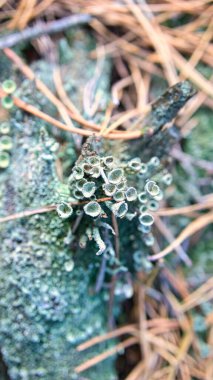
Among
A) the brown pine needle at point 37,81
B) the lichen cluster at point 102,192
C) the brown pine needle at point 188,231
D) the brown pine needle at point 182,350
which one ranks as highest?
the brown pine needle at point 37,81

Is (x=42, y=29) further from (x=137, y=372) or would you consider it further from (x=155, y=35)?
(x=137, y=372)

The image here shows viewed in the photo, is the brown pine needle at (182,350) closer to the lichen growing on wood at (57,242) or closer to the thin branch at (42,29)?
the lichen growing on wood at (57,242)

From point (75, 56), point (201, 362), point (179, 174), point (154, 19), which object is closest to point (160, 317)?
point (201, 362)

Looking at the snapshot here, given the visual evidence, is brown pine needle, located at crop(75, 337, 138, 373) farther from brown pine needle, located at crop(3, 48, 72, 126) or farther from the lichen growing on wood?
brown pine needle, located at crop(3, 48, 72, 126)

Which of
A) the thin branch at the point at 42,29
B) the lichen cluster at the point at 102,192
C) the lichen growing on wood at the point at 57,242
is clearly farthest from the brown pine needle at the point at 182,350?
the thin branch at the point at 42,29

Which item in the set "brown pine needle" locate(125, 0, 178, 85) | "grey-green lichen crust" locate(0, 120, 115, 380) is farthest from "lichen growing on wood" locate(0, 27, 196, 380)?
"brown pine needle" locate(125, 0, 178, 85)

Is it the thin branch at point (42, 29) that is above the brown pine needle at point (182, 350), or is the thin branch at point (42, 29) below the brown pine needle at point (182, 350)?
above

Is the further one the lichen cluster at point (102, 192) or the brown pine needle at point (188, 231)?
the brown pine needle at point (188, 231)

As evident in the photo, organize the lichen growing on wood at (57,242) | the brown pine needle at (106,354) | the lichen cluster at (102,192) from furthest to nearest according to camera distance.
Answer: the brown pine needle at (106,354)
the lichen growing on wood at (57,242)
the lichen cluster at (102,192)
